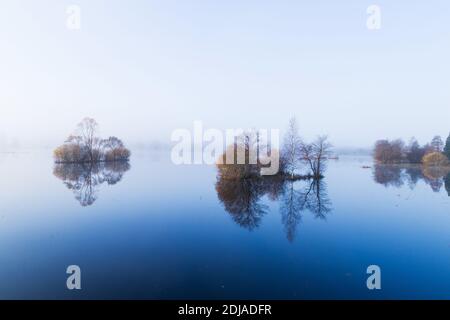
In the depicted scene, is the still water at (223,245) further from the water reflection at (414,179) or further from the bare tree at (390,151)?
the bare tree at (390,151)

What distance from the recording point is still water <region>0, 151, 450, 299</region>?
242 inches

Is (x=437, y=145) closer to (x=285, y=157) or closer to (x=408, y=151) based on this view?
(x=408, y=151)

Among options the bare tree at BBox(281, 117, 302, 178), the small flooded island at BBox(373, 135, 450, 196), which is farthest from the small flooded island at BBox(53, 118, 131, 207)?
the small flooded island at BBox(373, 135, 450, 196)

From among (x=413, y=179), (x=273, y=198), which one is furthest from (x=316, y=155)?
(x=413, y=179)

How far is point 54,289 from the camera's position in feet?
19.9

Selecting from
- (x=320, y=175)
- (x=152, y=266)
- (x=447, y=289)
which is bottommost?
(x=447, y=289)

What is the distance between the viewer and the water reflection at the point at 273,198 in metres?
12.2

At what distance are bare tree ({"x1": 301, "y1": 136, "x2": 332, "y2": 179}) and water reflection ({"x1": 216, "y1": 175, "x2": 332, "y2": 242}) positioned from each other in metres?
1.70

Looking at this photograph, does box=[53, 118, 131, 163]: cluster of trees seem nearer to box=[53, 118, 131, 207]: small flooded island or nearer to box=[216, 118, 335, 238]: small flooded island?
box=[53, 118, 131, 207]: small flooded island
